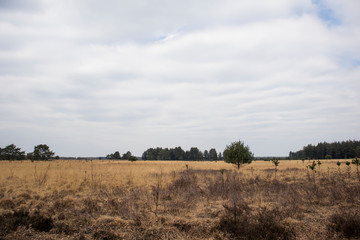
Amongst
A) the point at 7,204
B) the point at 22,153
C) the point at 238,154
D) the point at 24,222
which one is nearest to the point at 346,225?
the point at 24,222

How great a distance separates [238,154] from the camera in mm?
31047

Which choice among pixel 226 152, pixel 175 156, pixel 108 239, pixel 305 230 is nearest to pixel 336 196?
pixel 305 230

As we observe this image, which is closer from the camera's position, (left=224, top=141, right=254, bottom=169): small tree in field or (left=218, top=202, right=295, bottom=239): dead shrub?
(left=218, top=202, right=295, bottom=239): dead shrub

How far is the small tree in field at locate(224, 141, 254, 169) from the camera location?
31.1 metres

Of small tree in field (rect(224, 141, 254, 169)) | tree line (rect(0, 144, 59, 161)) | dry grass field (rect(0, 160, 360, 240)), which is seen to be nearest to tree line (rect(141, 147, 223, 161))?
tree line (rect(0, 144, 59, 161))

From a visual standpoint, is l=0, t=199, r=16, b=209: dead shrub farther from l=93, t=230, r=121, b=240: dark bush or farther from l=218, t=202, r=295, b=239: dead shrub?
l=218, t=202, r=295, b=239: dead shrub

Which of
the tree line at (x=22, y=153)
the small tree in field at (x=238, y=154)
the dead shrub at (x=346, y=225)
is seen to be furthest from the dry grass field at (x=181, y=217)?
the tree line at (x=22, y=153)

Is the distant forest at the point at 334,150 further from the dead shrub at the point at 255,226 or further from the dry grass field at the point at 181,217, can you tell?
the dead shrub at the point at 255,226

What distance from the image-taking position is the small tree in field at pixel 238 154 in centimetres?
3112

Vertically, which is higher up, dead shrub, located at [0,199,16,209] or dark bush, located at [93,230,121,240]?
dead shrub, located at [0,199,16,209]

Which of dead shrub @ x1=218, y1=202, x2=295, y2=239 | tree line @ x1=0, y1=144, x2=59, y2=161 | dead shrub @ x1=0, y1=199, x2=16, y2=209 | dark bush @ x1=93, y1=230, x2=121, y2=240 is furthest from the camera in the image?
tree line @ x1=0, y1=144, x2=59, y2=161

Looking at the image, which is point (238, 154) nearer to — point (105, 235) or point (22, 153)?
point (105, 235)

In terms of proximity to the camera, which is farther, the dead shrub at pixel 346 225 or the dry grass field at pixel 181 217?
the dry grass field at pixel 181 217

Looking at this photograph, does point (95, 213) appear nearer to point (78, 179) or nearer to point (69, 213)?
point (69, 213)
